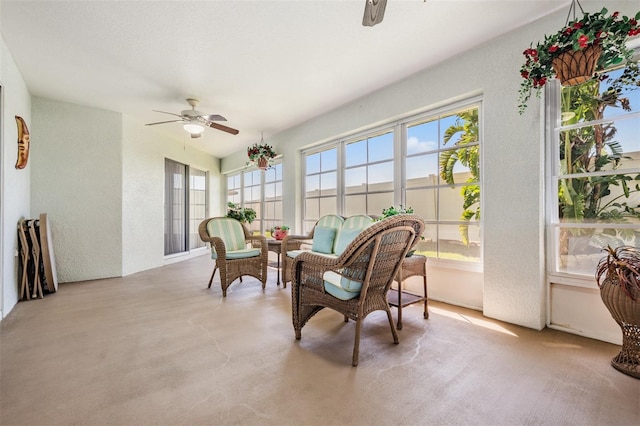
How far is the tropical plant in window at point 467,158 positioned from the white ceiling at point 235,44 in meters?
0.73

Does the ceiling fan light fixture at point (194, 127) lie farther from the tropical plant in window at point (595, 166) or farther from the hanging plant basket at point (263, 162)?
the tropical plant in window at point (595, 166)

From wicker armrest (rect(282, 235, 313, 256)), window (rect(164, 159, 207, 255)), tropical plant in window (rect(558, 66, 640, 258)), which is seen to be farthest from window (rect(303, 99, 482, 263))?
window (rect(164, 159, 207, 255))

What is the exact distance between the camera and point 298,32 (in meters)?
2.54

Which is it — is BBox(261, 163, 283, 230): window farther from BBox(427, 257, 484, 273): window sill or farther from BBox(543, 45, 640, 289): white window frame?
BBox(543, 45, 640, 289): white window frame

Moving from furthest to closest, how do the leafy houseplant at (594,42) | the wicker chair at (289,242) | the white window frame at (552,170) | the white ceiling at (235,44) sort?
the wicker chair at (289,242)
the white window frame at (552,170)
the white ceiling at (235,44)
the leafy houseplant at (594,42)

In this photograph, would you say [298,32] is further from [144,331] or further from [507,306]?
[507,306]

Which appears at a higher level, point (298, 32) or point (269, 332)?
point (298, 32)

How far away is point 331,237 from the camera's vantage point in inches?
133

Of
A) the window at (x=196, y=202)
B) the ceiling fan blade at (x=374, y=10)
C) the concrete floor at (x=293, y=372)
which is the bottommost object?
the concrete floor at (x=293, y=372)

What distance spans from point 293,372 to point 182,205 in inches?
228

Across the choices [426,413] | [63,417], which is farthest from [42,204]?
[426,413]

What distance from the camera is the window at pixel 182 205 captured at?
6027 millimetres

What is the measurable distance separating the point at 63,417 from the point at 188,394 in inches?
21.9

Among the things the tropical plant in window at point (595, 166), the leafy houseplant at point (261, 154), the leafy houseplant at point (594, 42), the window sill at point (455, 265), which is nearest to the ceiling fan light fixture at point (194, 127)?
the leafy houseplant at point (261, 154)
